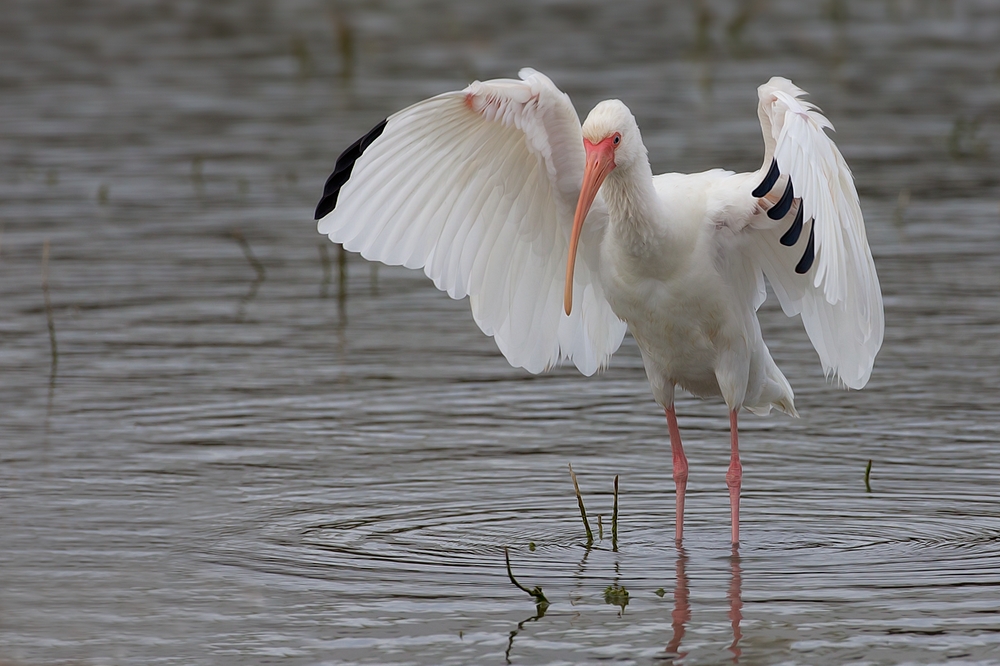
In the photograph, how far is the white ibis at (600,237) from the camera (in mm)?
7590

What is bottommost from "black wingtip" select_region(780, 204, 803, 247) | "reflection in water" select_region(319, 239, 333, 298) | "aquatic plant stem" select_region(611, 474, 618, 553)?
"aquatic plant stem" select_region(611, 474, 618, 553)

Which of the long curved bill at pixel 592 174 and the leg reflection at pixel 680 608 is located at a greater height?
the long curved bill at pixel 592 174

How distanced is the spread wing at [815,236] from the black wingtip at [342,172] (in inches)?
71.2

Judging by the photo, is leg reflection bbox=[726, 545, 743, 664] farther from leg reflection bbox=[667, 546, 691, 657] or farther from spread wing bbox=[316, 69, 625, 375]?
spread wing bbox=[316, 69, 625, 375]

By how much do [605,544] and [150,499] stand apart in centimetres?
234

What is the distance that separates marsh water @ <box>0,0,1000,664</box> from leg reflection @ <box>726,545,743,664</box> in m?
0.02

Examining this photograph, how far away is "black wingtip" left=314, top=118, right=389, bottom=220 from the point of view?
812 centimetres

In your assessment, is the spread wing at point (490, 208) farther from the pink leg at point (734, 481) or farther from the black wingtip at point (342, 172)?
the pink leg at point (734, 481)

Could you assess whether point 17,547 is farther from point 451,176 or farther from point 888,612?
point 888,612

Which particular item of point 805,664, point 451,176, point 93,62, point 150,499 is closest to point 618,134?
point 451,176

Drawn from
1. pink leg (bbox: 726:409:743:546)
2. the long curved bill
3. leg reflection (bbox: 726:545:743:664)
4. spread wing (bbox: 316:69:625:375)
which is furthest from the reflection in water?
leg reflection (bbox: 726:545:743:664)

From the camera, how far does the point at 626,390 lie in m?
11.0

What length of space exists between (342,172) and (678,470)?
7.10 ft

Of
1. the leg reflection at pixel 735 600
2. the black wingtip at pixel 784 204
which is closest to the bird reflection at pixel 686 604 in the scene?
the leg reflection at pixel 735 600
